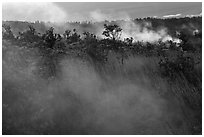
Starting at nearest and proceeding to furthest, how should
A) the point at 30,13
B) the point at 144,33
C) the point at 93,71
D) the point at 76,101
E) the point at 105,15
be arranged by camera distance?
the point at 76,101, the point at 93,71, the point at 144,33, the point at 30,13, the point at 105,15

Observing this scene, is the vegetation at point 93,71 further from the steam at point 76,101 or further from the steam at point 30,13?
the steam at point 30,13

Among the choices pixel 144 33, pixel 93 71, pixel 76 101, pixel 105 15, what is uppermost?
pixel 105 15

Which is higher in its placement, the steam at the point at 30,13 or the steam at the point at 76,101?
the steam at the point at 30,13

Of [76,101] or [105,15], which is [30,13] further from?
[76,101]

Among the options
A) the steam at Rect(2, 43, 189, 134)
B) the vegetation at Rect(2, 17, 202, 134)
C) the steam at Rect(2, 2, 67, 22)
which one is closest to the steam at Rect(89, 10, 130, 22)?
the steam at Rect(2, 2, 67, 22)

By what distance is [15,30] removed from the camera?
2275 cm

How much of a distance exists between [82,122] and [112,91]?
2.34 metres

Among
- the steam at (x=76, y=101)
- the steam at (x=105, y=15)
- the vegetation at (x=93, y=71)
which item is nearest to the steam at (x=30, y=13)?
the steam at (x=105, y=15)

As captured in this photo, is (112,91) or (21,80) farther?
(112,91)

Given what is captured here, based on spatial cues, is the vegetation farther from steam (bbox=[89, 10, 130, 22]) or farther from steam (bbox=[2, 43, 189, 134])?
steam (bbox=[89, 10, 130, 22])

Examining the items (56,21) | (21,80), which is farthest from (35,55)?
(56,21)

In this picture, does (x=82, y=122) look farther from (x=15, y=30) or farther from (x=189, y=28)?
(x=189, y=28)

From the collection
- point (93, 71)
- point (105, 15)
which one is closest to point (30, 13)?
point (105, 15)

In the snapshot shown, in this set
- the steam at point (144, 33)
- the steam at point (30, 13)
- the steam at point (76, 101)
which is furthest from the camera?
the steam at point (30, 13)
